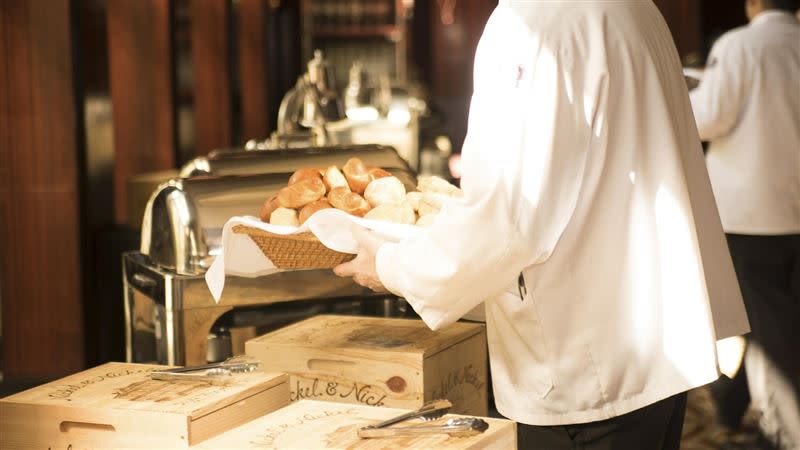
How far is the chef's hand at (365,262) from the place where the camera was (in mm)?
2055

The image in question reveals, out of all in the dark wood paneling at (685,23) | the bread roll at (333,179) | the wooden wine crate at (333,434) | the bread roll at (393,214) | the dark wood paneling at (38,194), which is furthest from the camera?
the dark wood paneling at (685,23)

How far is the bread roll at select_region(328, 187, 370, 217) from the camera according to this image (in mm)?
2451

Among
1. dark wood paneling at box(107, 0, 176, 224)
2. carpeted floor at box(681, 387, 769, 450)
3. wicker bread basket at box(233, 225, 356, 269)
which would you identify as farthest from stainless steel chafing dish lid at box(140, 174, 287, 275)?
dark wood paneling at box(107, 0, 176, 224)

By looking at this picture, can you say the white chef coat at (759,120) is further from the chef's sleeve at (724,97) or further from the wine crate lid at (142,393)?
the wine crate lid at (142,393)

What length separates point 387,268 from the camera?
1.93 m

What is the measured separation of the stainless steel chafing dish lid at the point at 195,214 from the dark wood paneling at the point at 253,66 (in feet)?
20.1

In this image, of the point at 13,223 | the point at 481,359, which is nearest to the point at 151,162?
the point at 13,223

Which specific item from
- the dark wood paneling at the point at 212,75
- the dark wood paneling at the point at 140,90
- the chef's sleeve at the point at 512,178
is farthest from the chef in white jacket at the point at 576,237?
the dark wood paneling at the point at 212,75

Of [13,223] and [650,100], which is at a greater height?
[650,100]

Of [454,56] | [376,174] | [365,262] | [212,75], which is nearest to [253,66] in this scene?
[212,75]

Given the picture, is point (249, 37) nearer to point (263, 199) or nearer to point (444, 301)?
point (263, 199)

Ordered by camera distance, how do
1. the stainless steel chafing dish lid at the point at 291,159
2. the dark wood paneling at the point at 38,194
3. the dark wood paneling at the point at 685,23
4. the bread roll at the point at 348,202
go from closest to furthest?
the bread roll at the point at 348,202 < the stainless steel chafing dish lid at the point at 291,159 < the dark wood paneling at the point at 38,194 < the dark wood paneling at the point at 685,23

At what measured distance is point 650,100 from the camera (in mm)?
1897

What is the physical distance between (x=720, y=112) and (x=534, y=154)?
109 inches
